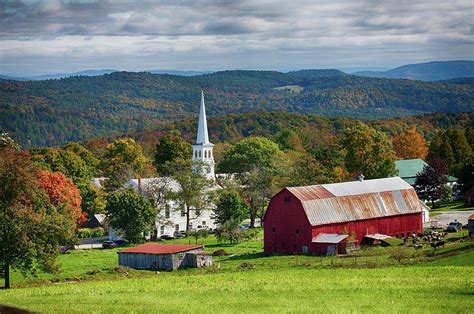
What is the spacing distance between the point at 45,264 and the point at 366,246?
28.4 metres

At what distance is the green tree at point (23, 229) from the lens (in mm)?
52219

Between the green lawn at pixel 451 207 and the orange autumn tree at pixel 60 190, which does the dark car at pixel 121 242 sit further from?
the green lawn at pixel 451 207

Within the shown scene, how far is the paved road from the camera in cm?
7962

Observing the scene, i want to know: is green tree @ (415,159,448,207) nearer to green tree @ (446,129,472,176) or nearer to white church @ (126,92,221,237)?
green tree @ (446,129,472,176)

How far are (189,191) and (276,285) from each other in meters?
41.9

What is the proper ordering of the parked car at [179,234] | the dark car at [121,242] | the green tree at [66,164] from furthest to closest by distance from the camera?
the green tree at [66,164]
the parked car at [179,234]
the dark car at [121,242]

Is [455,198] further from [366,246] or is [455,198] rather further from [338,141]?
[366,246]

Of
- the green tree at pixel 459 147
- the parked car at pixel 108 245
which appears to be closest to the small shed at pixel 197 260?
the parked car at pixel 108 245

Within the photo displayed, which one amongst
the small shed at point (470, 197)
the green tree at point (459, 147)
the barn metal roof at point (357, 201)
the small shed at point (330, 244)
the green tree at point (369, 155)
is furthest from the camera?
the green tree at point (459, 147)

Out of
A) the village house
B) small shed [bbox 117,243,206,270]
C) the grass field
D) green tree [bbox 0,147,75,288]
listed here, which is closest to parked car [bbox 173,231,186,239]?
the village house

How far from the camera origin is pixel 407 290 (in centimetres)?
4047

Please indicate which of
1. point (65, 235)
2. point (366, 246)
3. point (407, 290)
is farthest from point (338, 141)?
point (407, 290)

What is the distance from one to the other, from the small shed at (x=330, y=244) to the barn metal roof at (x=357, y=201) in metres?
1.56

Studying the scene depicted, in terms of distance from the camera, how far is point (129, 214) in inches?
3076
